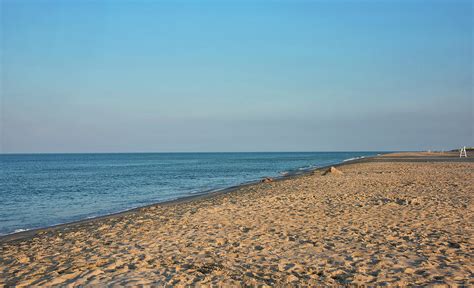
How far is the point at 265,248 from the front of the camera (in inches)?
327

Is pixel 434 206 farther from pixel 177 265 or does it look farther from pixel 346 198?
pixel 177 265

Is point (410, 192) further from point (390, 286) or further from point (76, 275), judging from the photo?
point (76, 275)

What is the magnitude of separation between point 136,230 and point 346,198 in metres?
8.74

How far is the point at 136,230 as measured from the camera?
36.6ft

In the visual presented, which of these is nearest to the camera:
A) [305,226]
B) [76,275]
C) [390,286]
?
[390,286]

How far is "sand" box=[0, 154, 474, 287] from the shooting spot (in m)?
6.47

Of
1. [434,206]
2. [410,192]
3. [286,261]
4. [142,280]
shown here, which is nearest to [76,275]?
[142,280]

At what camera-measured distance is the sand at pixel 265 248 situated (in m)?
6.47

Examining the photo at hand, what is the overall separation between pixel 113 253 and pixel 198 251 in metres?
1.86

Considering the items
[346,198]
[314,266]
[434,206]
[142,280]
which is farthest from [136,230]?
[434,206]

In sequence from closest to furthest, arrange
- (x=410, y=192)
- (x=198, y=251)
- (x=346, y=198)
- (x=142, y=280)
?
(x=142, y=280)
(x=198, y=251)
(x=346, y=198)
(x=410, y=192)

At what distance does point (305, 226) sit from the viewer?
34.5ft

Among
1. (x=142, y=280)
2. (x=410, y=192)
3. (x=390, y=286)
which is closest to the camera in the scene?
(x=390, y=286)

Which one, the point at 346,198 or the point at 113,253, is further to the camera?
the point at 346,198
